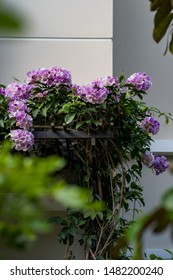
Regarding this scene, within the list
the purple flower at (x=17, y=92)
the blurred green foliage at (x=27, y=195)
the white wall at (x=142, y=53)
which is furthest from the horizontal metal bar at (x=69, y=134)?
the blurred green foliage at (x=27, y=195)

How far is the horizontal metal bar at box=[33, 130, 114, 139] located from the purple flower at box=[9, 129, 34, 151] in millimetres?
196

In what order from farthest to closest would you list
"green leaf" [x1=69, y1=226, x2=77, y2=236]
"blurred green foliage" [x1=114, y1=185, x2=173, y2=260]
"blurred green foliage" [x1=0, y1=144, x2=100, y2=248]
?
1. "green leaf" [x1=69, y1=226, x2=77, y2=236]
2. "blurred green foliage" [x1=114, y1=185, x2=173, y2=260]
3. "blurred green foliage" [x1=0, y1=144, x2=100, y2=248]

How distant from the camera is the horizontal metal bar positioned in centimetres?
372

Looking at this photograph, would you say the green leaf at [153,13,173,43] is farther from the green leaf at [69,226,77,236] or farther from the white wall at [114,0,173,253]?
the white wall at [114,0,173,253]

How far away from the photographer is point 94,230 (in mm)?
3859

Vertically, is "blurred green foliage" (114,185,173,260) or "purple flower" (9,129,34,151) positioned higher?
"purple flower" (9,129,34,151)

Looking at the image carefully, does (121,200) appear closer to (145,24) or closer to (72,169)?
(72,169)

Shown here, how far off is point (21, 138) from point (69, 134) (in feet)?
1.05

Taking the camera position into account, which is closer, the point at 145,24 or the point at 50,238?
the point at 50,238

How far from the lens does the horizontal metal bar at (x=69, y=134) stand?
12.2 feet

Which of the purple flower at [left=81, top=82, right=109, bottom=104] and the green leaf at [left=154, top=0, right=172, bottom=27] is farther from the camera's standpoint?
the purple flower at [left=81, top=82, right=109, bottom=104]

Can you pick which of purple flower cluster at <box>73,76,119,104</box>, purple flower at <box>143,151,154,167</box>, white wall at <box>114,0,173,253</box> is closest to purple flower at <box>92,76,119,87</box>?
purple flower cluster at <box>73,76,119,104</box>

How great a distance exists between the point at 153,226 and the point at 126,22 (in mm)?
4859
